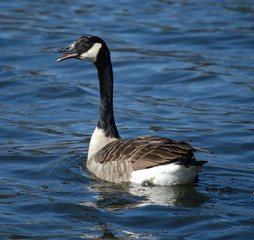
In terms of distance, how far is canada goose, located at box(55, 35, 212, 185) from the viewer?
732 centimetres

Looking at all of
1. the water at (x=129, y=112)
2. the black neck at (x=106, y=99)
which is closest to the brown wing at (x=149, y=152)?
the water at (x=129, y=112)

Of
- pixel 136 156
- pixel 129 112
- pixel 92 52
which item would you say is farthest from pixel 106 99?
pixel 129 112

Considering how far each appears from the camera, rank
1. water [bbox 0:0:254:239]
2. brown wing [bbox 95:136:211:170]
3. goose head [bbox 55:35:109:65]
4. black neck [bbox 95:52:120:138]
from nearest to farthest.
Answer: water [bbox 0:0:254:239]
brown wing [bbox 95:136:211:170]
goose head [bbox 55:35:109:65]
black neck [bbox 95:52:120:138]

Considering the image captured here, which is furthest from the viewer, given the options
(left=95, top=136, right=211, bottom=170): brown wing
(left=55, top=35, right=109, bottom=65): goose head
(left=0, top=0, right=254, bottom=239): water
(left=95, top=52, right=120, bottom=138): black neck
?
(left=95, top=52, right=120, bottom=138): black neck

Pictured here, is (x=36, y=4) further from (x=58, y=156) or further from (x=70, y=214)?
(x=70, y=214)

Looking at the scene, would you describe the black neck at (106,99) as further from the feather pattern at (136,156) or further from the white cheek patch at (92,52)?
the feather pattern at (136,156)

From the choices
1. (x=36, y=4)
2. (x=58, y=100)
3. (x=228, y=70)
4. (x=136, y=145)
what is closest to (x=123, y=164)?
(x=136, y=145)

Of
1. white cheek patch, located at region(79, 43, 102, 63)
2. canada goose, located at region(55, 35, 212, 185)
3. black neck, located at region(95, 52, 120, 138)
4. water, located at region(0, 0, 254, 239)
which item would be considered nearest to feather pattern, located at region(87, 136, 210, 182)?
canada goose, located at region(55, 35, 212, 185)

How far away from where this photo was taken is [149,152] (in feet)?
24.7

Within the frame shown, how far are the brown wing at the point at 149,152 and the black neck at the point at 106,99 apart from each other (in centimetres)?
73

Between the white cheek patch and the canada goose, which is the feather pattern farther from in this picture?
the white cheek patch

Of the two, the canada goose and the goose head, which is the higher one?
the goose head

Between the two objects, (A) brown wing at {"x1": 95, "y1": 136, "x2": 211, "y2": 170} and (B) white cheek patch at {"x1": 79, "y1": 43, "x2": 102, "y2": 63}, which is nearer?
(A) brown wing at {"x1": 95, "y1": 136, "x2": 211, "y2": 170}

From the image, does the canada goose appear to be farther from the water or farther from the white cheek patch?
the water
